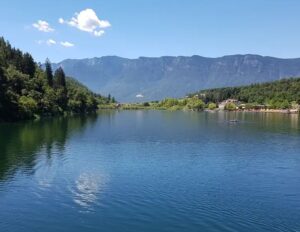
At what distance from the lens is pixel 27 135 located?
8444cm

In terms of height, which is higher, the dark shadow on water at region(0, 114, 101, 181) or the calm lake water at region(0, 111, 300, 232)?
the dark shadow on water at region(0, 114, 101, 181)

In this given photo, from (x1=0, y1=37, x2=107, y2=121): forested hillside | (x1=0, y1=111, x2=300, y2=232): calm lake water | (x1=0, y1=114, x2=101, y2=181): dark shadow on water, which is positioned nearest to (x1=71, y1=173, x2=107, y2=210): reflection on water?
(x1=0, y1=111, x2=300, y2=232): calm lake water

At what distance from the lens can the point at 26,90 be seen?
144m

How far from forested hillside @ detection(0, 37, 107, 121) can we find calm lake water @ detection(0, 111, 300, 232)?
55204 mm

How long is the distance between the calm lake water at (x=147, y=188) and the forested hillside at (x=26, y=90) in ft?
181

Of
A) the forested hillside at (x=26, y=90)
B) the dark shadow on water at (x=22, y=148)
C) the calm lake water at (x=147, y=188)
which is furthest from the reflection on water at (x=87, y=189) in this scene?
the forested hillside at (x=26, y=90)

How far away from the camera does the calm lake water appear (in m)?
30.2

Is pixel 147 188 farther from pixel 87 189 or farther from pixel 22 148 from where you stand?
pixel 22 148

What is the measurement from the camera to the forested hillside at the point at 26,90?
396 feet

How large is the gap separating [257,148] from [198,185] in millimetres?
31706

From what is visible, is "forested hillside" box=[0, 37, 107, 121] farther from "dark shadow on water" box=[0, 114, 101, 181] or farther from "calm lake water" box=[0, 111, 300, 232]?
"calm lake water" box=[0, 111, 300, 232]

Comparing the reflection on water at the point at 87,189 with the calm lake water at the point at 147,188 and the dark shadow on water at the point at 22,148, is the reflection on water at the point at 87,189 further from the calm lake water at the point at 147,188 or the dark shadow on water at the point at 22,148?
the dark shadow on water at the point at 22,148

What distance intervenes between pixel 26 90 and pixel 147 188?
113 metres

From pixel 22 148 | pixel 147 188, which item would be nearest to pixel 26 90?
pixel 22 148
